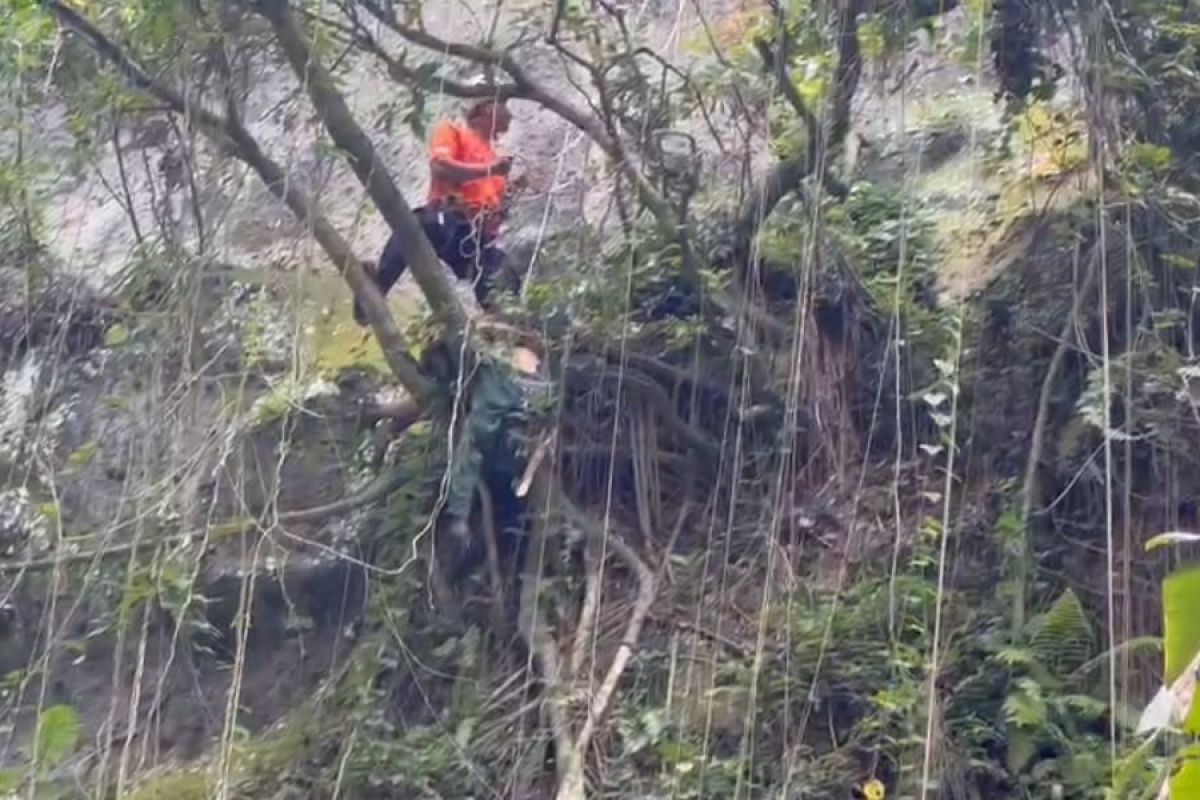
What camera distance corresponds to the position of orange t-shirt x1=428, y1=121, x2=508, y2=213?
5.87 m

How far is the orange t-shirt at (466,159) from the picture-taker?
231 inches

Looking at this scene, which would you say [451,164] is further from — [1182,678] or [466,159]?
[1182,678]

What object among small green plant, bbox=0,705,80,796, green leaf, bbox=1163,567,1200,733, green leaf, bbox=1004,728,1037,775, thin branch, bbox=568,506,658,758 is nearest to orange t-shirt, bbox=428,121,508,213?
thin branch, bbox=568,506,658,758

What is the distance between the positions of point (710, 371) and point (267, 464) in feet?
4.28

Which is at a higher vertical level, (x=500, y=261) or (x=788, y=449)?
(x=500, y=261)

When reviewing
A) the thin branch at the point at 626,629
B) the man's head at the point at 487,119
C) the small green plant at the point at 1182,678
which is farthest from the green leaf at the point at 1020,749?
the small green plant at the point at 1182,678

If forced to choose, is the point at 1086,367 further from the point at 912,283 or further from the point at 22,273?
the point at 22,273

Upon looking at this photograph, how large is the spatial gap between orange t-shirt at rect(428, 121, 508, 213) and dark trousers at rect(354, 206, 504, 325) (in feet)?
0.17

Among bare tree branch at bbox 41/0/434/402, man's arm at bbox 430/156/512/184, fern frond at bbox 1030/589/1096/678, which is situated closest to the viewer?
fern frond at bbox 1030/589/1096/678

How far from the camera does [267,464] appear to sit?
573 centimetres

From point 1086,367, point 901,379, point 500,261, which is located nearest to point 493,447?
point 500,261

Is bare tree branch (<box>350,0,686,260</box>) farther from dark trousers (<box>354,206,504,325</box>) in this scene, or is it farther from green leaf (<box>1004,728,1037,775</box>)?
green leaf (<box>1004,728,1037,775</box>)

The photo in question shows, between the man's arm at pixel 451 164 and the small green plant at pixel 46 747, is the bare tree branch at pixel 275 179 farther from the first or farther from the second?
the small green plant at pixel 46 747

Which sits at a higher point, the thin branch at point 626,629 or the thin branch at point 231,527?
the thin branch at point 231,527
